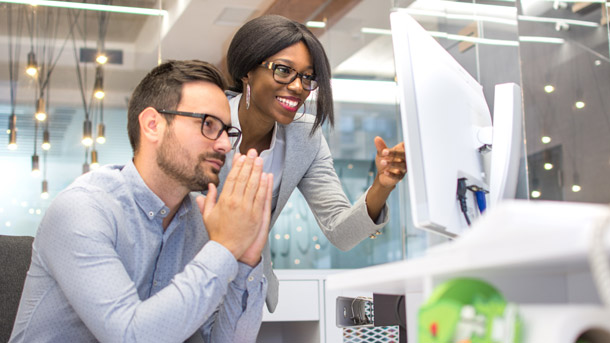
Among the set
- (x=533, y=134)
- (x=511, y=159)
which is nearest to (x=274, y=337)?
(x=533, y=134)

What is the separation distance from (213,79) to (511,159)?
0.64 m

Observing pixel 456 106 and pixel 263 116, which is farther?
pixel 263 116

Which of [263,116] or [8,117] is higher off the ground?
[8,117]

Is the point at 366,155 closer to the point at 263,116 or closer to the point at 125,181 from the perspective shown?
the point at 263,116

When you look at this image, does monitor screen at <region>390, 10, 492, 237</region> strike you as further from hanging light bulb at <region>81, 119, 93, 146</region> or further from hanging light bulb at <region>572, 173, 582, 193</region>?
hanging light bulb at <region>81, 119, 93, 146</region>

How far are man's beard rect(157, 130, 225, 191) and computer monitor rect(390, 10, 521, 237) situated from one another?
488 mm

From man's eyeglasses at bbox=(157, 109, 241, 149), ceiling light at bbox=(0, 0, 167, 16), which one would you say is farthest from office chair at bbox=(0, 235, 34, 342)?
ceiling light at bbox=(0, 0, 167, 16)

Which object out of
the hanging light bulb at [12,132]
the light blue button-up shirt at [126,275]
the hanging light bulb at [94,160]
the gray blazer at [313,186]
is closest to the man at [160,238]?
the light blue button-up shirt at [126,275]

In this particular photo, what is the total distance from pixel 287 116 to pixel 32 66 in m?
3.18

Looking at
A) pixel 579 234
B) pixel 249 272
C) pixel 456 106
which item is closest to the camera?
pixel 579 234

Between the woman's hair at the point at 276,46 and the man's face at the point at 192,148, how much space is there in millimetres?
357

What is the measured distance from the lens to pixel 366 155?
510 centimetres

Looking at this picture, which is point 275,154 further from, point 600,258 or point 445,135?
point 600,258

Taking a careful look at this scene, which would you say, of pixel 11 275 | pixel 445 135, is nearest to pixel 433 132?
pixel 445 135
